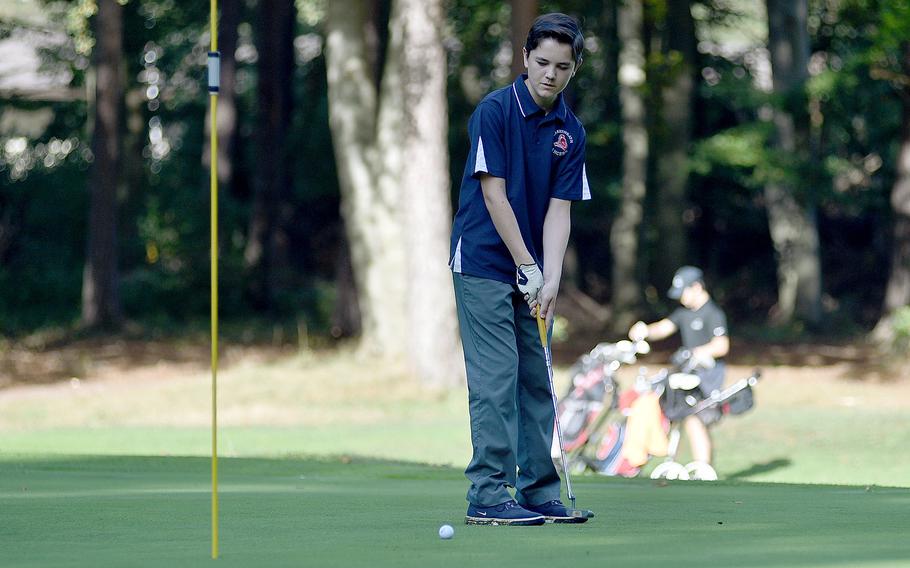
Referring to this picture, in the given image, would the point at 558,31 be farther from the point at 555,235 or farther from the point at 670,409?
the point at 670,409

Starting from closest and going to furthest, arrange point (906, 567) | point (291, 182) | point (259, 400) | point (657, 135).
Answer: point (906, 567) < point (259, 400) < point (657, 135) < point (291, 182)

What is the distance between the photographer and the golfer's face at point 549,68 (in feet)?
20.4

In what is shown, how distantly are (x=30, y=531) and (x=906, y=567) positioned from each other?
3.22 m

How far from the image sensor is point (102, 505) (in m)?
6.88

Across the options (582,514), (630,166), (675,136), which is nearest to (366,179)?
(630,166)

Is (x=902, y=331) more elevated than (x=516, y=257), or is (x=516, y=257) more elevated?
(x=516, y=257)

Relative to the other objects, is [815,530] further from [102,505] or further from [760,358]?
[760,358]

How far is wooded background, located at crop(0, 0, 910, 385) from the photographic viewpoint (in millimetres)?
22641

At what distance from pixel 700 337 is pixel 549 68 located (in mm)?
6935

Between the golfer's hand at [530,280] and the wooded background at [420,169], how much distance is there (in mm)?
13616

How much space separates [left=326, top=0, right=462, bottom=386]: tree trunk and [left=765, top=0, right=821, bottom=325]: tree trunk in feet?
26.6

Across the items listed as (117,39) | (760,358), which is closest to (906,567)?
(760,358)

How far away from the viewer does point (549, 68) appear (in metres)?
6.24

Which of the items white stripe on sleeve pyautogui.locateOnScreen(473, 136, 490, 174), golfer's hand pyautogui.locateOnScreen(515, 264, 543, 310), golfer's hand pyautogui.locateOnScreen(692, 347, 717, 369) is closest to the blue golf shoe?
golfer's hand pyautogui.locateOnScreen(515, 264, 543, 310)
